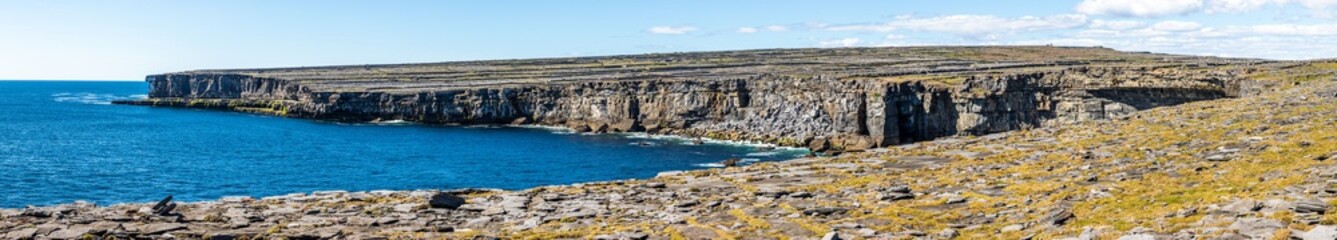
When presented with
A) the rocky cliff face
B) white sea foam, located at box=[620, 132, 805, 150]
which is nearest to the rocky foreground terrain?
the rocky cliff face

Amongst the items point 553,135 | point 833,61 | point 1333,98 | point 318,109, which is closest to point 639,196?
point 1333,98

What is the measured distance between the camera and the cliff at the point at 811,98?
84.6 meters

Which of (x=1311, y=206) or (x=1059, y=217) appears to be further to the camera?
(x=1059, y=217)

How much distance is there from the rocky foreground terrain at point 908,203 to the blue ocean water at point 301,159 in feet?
146

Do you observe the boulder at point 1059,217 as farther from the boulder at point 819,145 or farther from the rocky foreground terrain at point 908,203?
the boulder at point 819,145

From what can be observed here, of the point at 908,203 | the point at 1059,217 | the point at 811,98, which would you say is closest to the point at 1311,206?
the point at 1059,217

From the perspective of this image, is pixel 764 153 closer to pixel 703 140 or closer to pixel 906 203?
pixel 703 140

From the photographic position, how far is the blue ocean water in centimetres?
7006

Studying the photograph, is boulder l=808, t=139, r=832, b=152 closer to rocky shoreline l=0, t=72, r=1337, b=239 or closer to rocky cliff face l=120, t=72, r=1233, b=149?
rocky cliff face l=120, t=72, r=1233, b=149

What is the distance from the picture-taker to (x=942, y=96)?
10156cm

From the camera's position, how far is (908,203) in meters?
21.6

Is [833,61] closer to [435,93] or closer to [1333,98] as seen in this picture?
[435,93]

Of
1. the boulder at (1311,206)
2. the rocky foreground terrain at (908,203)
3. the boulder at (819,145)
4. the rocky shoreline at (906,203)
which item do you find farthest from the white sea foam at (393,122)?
the boulder at (1311,206)

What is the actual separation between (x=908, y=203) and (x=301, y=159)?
7992cm
